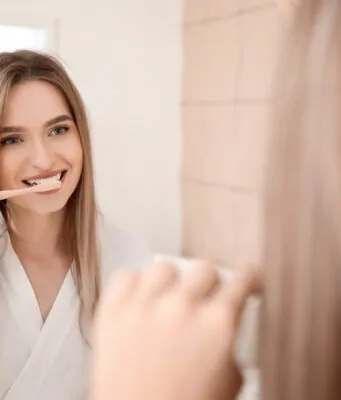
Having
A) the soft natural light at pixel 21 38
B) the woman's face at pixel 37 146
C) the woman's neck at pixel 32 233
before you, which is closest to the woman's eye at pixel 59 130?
the woman's face at pixel 37 146

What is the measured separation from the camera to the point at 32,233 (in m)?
0.81

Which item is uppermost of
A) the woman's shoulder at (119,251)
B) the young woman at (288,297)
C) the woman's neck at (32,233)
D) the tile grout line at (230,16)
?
the tile grout line at (230,16)

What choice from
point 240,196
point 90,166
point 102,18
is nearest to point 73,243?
point 90,166

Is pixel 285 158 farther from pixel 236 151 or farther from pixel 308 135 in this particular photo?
pixel 236 151

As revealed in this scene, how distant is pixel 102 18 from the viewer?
1.22 m

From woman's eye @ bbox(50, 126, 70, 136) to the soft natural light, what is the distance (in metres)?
0.35

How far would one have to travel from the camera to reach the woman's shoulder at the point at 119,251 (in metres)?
0.83

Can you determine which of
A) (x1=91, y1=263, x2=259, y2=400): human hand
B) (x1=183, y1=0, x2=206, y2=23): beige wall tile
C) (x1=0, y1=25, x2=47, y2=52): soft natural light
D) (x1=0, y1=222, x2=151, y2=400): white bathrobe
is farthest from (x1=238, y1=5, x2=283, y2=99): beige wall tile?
(x1=91, y1=263, x2=259, y2=400): human hand

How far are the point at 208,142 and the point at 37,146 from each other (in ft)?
1.74

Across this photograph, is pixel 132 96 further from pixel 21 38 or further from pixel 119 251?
pixel 119 251

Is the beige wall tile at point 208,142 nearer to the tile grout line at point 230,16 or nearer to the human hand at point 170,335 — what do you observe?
the tile grout line at point 230,16

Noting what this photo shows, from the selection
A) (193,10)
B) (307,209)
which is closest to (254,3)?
(193,10)

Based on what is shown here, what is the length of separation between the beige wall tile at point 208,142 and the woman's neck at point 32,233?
1.56 feet

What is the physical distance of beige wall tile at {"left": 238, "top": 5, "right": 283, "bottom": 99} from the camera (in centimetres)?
107
